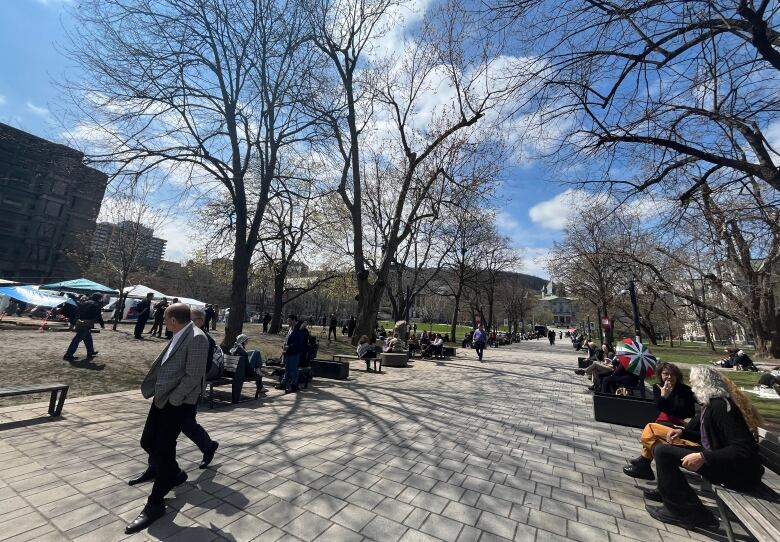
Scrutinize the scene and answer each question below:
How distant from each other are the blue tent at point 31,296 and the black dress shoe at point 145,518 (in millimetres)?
22554

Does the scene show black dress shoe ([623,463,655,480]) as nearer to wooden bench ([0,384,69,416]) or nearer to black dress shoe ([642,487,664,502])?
black dress shoe ([642,487,664,502])

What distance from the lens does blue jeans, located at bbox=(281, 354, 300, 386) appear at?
8500mm

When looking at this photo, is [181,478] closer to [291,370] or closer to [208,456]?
[208,456]

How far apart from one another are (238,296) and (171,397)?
8.73 metres

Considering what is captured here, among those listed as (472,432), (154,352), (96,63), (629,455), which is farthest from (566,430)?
(96,63)

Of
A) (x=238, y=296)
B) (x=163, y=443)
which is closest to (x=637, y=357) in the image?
(x=163, y=443)

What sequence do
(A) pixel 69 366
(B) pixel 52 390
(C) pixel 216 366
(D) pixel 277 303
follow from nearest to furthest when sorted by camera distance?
(B) pixel 52 390 < (C) pixel 216 366 < (A) pixel 69 366 < (D) pixel 277 303

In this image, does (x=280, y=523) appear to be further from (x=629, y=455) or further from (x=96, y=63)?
(x=96, y=63)

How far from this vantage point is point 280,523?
3029 mm

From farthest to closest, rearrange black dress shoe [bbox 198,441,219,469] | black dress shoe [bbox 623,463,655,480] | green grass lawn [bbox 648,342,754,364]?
green grass lawn [bbox 648,342,754,364] → black dress shoe [bbox 623,463,655,480] → black dress shoe [bbox 198,441,219,469]

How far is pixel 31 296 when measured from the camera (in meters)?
20.2

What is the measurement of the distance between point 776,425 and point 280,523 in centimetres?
936

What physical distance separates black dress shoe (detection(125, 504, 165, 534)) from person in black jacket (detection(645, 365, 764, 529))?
178 inches

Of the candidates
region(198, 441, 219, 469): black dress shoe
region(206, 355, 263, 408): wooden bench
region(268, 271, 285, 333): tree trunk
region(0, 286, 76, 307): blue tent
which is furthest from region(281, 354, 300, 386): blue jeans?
region(268, 271, 285, 333): tree trunk
